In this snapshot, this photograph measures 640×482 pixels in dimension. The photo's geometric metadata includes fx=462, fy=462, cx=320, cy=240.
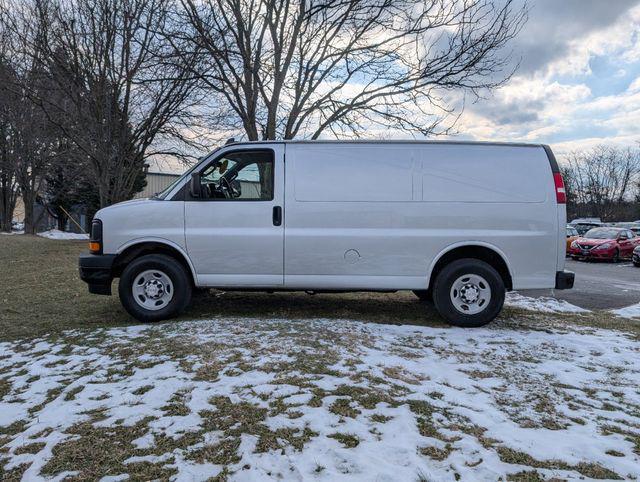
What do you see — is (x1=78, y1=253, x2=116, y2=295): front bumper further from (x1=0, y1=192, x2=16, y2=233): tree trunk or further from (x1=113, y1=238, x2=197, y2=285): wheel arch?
(x1=0, y1=192, x2=16, y2=233): tree trunk

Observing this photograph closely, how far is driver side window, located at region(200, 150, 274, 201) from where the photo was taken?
569 cm

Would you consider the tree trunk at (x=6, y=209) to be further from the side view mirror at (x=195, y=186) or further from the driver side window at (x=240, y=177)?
the side view mirror at (x=195, y=186)

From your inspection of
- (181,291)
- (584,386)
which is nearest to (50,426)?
(181,291)

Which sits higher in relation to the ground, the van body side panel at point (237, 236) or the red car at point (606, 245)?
the van body side panel at point (237, 236)

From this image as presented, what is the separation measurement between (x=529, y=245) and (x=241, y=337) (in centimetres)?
354

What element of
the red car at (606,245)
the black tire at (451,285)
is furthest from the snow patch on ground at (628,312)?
the red car at (606,245)

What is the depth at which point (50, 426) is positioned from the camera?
3002 mm

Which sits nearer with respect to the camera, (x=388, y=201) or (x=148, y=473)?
(x=148, y=473)

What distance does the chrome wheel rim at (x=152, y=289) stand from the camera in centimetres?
567

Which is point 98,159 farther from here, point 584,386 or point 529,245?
point 584,386

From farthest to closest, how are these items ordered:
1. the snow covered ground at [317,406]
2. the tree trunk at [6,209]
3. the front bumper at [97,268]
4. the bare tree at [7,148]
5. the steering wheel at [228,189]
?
1. the tree trunk at [6,209]
2. the bare tree at [7,148]
3. the steering wheel at [228,189]
4. the front bumper at [97,268]
5. the snow covered ground at [317,406]

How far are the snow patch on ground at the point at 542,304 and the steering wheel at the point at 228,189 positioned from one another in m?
4.70

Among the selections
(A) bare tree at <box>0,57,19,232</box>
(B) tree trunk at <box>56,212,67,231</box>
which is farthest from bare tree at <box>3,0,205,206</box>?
(B) tree trunk at <box>56,212,67,231</box>

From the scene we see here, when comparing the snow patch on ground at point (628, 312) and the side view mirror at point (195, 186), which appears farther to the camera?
the snow patch on ground at point (628, 312)
